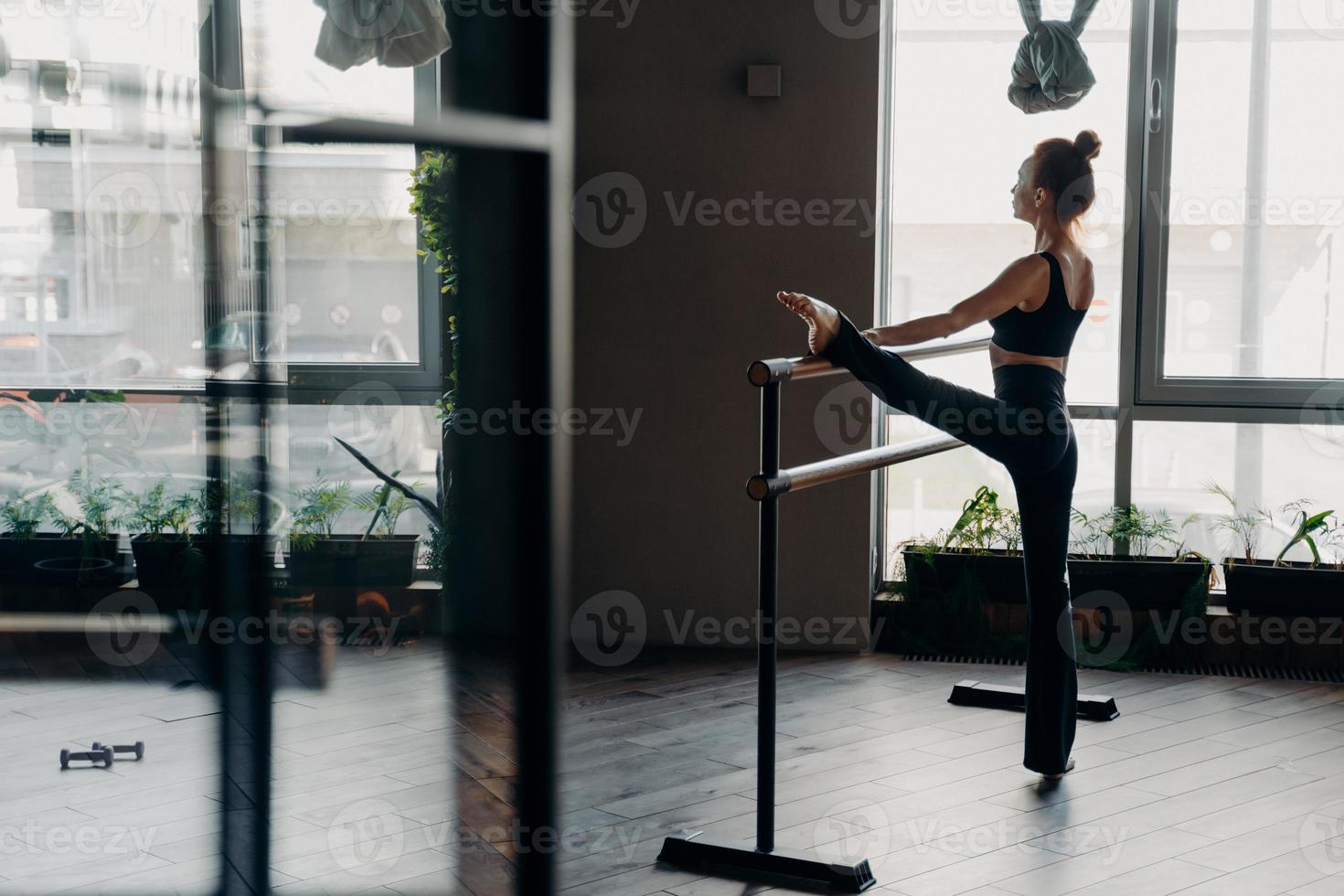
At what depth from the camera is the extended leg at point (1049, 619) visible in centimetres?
285

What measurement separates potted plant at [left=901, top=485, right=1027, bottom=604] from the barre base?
174 centimetres

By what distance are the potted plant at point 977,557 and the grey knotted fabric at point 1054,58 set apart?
1.23 m

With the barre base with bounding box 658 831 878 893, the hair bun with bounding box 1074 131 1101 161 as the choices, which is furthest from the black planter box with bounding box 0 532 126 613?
the hair bun with bounding box 1074 131 1101 161

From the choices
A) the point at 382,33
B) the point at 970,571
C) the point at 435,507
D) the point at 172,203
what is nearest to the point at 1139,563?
the point at 970,571

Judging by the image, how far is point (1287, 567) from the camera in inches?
152

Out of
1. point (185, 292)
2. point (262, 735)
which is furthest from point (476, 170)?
point (262, 735)

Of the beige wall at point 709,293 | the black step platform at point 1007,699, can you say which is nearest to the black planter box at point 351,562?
the black step platform at point 1007,699

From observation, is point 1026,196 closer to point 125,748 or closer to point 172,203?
point 172,203

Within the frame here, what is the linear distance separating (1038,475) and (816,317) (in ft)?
2.61

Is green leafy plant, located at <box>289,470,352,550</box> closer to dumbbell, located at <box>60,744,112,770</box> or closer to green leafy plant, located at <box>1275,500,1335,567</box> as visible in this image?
dumbbell, located at <box>60,744,112,770</box>

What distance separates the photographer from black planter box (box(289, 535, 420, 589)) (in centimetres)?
149

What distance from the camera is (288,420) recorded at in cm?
145

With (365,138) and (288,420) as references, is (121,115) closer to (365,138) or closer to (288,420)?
(365,138)

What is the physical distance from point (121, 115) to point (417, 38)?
1.09 feet
